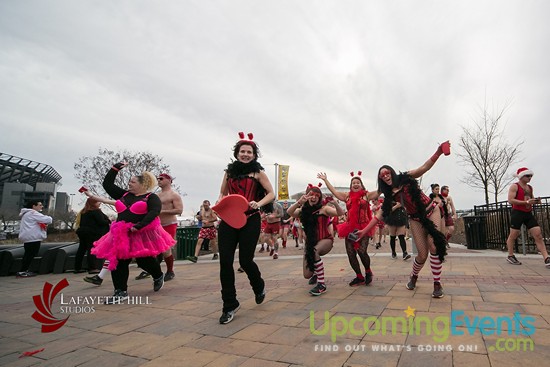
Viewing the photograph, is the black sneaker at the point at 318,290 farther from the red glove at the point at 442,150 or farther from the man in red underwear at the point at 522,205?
the man in red underwear at the point at 522,205

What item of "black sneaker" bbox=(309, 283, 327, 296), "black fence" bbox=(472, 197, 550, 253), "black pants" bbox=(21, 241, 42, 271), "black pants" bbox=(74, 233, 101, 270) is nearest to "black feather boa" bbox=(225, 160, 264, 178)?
"black sneaker" bbox=(309, 283, 327, 296)

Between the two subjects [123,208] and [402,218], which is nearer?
[123,208]

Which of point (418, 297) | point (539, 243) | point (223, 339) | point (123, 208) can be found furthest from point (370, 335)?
point (539, 243)

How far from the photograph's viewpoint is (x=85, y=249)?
7.58 meters

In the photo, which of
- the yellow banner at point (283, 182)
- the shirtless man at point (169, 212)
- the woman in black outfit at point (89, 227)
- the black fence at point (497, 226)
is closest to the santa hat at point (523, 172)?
the black fence at point (497, 226)

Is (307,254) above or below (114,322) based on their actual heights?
above

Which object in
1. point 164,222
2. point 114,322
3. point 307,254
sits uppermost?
point 164,222

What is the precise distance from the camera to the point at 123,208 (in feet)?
14.8

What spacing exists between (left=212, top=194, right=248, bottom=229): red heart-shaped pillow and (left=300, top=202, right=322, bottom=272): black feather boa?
1.46m

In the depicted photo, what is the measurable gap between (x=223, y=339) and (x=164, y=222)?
12.8 feet

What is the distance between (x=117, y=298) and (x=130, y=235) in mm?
894

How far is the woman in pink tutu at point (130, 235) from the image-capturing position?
434 cm

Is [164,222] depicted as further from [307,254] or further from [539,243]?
[539,243]

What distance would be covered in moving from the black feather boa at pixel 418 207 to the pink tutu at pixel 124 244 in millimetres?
3436
